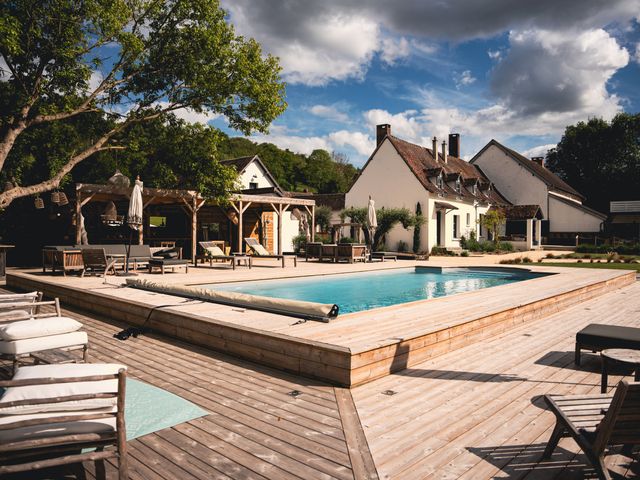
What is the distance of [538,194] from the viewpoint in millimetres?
32312

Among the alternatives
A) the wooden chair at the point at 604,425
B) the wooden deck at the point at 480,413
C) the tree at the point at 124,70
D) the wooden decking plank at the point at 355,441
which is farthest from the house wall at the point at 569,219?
the wooden chair at the point at 604,425

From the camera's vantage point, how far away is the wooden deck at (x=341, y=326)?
419 cm

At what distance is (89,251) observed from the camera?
10.8 meters

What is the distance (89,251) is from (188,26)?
8947mm

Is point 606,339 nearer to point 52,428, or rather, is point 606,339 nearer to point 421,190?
point 52,428

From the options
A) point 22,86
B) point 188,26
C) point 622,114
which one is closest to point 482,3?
point 188,26

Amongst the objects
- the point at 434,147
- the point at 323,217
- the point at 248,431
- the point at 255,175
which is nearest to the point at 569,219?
the point at 434,147

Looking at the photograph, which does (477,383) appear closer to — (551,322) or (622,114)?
(551,322)

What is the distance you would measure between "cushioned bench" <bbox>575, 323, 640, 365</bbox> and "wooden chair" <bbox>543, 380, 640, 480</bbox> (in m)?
2.27

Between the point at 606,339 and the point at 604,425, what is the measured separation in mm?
2798

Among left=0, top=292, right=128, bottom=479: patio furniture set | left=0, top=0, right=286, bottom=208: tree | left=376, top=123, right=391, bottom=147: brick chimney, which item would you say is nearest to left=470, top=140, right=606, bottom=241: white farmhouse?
left=376, top=123, right=391, bottom=147: brick chimney

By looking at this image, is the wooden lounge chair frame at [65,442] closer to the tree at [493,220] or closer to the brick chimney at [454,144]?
the tree at [493,220]

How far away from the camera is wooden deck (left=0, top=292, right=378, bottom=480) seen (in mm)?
2557

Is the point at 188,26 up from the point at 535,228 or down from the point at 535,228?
up
